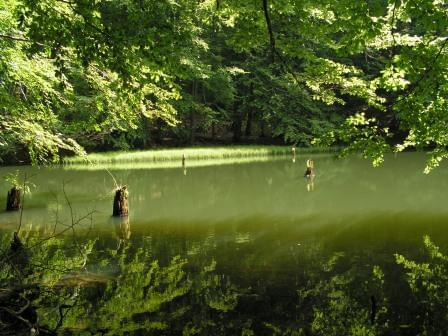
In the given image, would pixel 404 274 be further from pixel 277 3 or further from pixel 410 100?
pixel 277 3

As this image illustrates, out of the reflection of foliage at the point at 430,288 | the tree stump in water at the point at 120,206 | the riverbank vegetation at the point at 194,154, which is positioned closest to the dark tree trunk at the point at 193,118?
the riverbank vegetation at the point at 194,154

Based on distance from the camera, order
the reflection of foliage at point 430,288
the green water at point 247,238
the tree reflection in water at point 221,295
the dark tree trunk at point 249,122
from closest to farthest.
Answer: the tree reflection in water at point 221,295 → the reflection of foliage at point 430,288 → the green water at point 247,238 → the dark tree trunk at point 249,122

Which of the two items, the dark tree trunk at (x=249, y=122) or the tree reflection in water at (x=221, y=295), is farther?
the dark tree trunk at (x=249, y=122)

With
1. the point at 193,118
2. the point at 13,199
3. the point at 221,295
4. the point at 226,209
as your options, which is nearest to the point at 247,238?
the point at 221,295

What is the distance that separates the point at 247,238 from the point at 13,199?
28.1 feet

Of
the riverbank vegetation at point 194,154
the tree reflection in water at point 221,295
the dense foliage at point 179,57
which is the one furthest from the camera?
the riverbank vegetation at point 194,154

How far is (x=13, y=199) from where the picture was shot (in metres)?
16.5

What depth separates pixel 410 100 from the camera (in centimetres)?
776

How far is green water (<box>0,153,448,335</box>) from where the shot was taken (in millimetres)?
7227

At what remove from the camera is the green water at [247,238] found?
23.7 feet

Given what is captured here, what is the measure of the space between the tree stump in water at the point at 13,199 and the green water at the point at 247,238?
1.78 ft

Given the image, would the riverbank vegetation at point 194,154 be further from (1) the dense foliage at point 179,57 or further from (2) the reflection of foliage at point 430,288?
(2) the reflection of foliage at point 430,288

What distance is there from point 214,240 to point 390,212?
6505mm

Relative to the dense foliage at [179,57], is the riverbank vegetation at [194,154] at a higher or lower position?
lower
